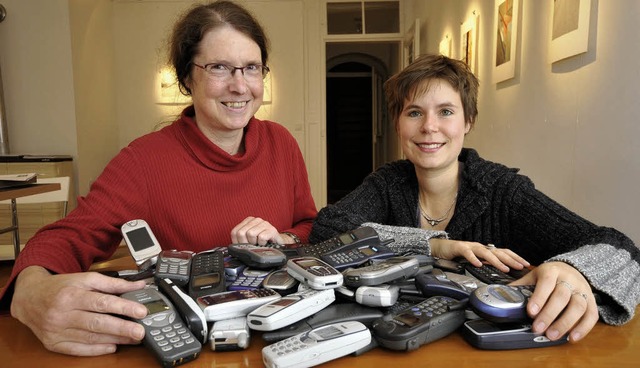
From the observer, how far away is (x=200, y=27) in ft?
4.18

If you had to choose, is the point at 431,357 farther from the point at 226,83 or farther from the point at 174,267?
the point at 226,83

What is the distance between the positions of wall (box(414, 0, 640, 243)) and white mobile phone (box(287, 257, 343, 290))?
131cm

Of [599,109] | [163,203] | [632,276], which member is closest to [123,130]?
[163,203]

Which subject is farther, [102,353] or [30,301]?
[30,301]

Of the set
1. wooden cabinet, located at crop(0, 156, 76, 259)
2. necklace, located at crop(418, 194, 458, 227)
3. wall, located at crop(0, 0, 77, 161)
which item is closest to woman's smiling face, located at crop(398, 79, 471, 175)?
necklace, located at crop(418, 194, 458, 227)

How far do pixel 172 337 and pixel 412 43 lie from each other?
519 cm

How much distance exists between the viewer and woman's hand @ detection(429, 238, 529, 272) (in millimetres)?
870

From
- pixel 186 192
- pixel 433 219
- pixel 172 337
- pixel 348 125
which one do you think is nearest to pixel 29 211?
pixel 186 192

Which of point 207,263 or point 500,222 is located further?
point 500,222

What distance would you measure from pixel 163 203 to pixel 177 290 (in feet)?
2.31

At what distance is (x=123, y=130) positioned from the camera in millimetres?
6184

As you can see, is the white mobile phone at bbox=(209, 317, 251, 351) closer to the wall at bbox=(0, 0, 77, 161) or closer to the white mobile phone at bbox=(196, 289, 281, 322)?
the white mobile phone at bbox=(196, 289, 281, 322)

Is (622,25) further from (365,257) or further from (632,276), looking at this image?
(365,257)

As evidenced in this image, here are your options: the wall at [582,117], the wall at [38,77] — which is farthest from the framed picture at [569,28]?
the wall at [38,77]
